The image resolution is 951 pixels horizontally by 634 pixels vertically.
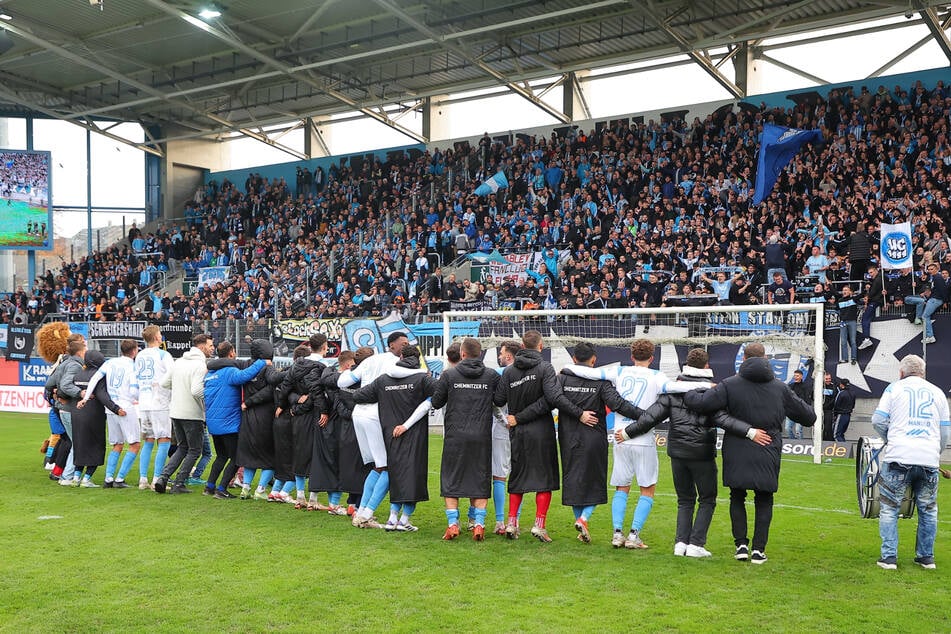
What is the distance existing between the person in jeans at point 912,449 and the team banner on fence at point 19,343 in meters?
26.4

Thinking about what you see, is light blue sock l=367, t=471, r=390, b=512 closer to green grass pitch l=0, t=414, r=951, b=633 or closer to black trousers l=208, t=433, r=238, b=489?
green grass pitch l=0, t=414, r=951, b=633

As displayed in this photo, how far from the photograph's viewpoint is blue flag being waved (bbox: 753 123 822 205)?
24.0 metres

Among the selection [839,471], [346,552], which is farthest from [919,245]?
[346,552]

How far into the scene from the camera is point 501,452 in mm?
9320

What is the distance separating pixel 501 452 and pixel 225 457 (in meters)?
4.11

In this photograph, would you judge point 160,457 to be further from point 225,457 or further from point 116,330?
point 116,330

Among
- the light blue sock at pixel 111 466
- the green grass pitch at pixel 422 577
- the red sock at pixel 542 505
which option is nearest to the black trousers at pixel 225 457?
the green grass pitch at pixel 422 577

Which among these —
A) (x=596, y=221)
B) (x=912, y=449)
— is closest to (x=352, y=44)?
(x=596, y=221)

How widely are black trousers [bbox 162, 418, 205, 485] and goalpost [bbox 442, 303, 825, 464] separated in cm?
783

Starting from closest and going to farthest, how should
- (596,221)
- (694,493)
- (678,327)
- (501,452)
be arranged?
(694,493) < (501,452) < (678,327) < (596,221)

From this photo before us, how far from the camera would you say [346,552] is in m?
8.55

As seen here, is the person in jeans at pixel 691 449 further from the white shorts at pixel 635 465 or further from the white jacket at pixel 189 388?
the white jacket at pixel 189 388

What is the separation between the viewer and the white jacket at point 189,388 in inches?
458

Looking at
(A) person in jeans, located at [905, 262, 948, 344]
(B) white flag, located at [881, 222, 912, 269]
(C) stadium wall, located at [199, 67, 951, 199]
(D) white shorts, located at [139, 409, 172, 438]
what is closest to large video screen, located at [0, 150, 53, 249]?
(C) stadium wall, located at [199, 67, 951, 199]
